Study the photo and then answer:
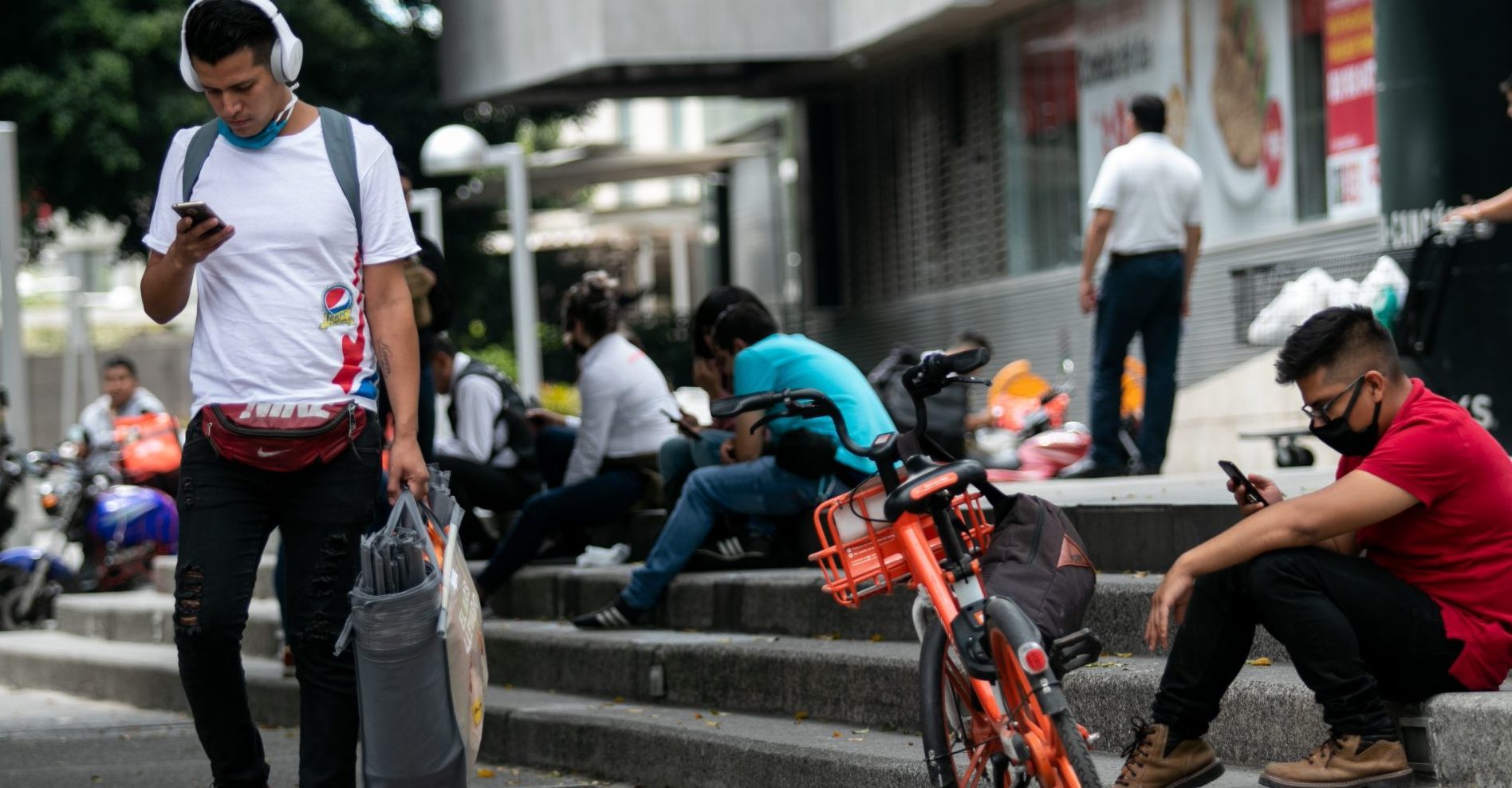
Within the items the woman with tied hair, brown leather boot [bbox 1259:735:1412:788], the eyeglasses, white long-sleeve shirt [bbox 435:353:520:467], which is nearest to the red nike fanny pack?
the eyeglasses

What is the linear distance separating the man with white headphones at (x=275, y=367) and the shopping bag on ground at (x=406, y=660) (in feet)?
0.72

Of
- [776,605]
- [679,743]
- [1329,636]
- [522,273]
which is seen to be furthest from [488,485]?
[522,273]

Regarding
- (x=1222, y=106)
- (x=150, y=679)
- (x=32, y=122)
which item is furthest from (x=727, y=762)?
(x=32, y=122)

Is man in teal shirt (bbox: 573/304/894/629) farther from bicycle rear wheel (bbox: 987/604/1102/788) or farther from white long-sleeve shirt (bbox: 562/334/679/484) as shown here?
bicycle rear wheel (bbox: 987/604/1102/788)

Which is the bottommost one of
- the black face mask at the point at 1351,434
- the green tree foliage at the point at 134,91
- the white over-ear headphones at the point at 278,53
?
the black face mask at the point at 1351,434

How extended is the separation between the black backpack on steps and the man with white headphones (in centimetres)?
131

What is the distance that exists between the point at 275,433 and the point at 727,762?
218cm

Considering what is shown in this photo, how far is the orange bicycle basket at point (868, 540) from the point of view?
4.57m

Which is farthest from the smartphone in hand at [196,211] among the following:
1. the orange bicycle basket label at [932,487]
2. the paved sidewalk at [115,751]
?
the paved sidewalk at [115,751]

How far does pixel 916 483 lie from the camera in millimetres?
4371

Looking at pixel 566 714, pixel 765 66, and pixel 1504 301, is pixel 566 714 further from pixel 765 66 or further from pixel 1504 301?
pixel 765 66

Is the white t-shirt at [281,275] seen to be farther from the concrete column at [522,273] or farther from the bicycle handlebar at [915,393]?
the concrete column at [522,273]

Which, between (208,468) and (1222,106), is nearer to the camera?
(208,468)

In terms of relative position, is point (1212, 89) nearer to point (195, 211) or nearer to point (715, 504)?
point (715, 504)
